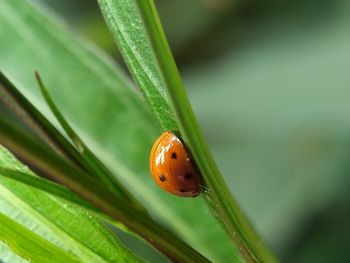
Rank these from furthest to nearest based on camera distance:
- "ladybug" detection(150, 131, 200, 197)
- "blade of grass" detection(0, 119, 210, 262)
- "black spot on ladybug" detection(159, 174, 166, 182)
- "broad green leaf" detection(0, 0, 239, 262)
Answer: "broad green leaf" detection(0, 0, 239, 262)
"black spot on ladybug" detection(159, 174, 166, 182)
"ladybug" detection(150, 131, 200, 197)
"blade of grass" detection(0, 119, 210, 262)

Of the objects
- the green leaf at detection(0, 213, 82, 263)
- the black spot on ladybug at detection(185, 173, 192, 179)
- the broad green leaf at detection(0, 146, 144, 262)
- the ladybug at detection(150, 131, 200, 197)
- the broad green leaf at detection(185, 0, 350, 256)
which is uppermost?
the broad green leaf at detection(185, 0, 350, 256)

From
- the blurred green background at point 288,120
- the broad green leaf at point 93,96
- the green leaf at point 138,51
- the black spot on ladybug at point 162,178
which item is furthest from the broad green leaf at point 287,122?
the green leaf at point 138,51

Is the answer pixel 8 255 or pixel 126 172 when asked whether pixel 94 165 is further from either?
pixel 126 172

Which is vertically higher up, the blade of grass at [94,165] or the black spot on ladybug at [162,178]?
the black spot on ladybug at [162,178]

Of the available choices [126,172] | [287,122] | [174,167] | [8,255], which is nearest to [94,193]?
[8,255]

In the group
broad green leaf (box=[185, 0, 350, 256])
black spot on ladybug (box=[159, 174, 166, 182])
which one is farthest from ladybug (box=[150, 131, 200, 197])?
broad green leaf (box=[185, 0, 350, 256])

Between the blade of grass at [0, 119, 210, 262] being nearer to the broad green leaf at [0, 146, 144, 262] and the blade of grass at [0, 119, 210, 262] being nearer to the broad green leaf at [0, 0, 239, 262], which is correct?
the broad green leaf at [0, 146, 144, 262]

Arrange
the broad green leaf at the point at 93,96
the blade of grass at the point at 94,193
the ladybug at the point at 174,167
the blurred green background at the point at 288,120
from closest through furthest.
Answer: the blade of grass at the point at 94,193 → the ladybug at the point at 174,167 → the broad green leaf at the point at 93,96 → the blurred green background at the point at 288,120

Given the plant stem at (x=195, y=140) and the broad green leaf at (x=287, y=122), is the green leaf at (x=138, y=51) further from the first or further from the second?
the broad green leaf at (x=287, y=122)

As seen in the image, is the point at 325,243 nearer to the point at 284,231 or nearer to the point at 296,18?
the point at 284,231
